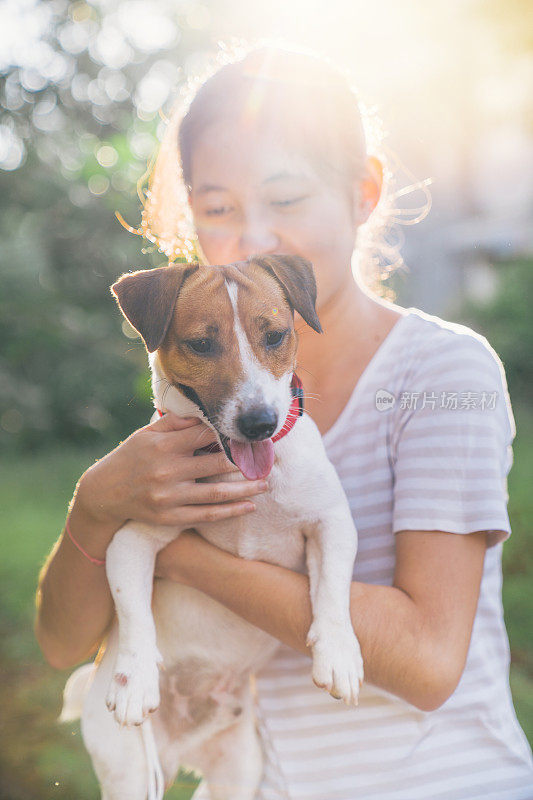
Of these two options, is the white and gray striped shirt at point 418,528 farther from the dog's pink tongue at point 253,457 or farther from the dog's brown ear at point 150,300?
the dog's brown ear at point 150,300

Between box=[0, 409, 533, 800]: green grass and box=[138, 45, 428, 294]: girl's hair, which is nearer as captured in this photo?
box=[138, 45, 428, 294]: girl's hair

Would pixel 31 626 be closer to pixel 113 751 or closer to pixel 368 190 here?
pixel 113 751

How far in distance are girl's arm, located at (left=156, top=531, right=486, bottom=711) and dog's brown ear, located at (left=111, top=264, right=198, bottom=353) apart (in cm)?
61

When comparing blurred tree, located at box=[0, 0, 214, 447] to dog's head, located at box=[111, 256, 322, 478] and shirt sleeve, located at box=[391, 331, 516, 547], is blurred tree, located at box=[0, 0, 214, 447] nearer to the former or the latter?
dog's head, located at box=[111, 256, 322, 478]

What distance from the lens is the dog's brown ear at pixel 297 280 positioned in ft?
5.70

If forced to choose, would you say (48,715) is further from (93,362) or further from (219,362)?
(219,362)

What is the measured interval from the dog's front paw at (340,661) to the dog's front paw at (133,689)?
40 centimetres

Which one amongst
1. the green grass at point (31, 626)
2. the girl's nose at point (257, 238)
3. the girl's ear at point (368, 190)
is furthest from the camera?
the green grass at point (31, 626)

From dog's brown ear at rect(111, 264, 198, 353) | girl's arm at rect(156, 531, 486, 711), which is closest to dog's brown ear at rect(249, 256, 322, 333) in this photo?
dog's brown ear at rect(111, 264, 198, 353)

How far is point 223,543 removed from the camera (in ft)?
5.89

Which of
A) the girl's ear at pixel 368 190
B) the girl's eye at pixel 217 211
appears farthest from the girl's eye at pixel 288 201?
the girl's ear at pixel 368 190

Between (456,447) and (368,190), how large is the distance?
842mm

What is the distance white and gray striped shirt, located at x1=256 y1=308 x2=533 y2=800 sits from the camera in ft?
5.18

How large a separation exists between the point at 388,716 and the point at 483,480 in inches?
25.4
